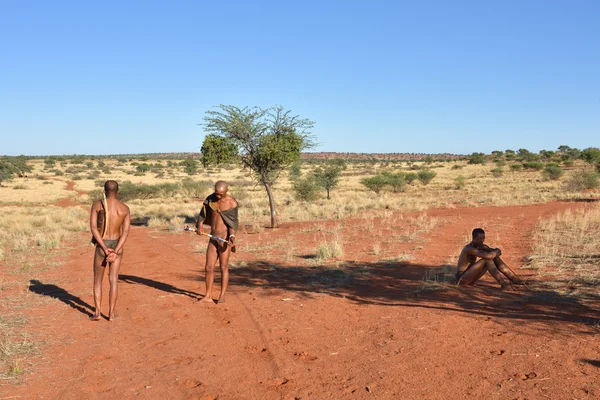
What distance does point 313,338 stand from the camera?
19.5ft

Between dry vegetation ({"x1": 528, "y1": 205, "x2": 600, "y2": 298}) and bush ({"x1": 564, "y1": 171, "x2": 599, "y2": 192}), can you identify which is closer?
dry vegetation ({"x1": 528, "y1": 205, "x2": 600, "y2": 298})

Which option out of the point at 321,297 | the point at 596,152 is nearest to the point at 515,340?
the point at 321,297

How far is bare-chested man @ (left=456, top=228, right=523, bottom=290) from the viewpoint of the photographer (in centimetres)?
757

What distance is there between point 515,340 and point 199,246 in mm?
9575

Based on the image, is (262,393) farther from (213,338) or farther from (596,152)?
(596,152)

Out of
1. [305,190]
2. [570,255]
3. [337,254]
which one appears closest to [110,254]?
[337,254]

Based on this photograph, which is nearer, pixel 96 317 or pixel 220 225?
pixel 96 317

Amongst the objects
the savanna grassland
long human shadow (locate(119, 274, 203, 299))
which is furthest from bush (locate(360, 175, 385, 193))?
long human shadow (locate(119, 274, 203, 299))

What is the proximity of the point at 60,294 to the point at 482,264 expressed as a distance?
272 inches

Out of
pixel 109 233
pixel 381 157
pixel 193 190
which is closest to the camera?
pixel 109 233

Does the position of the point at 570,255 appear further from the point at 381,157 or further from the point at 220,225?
the point at 381,157

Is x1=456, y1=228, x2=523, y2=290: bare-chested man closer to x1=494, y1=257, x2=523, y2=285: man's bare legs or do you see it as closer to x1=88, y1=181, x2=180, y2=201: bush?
x1=494, y1=257, x2=523, y2=285: man's bare legs

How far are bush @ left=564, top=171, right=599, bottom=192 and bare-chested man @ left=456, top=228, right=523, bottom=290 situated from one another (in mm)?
24757

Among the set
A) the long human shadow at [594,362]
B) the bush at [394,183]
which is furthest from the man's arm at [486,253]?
the bush at [394,183]
